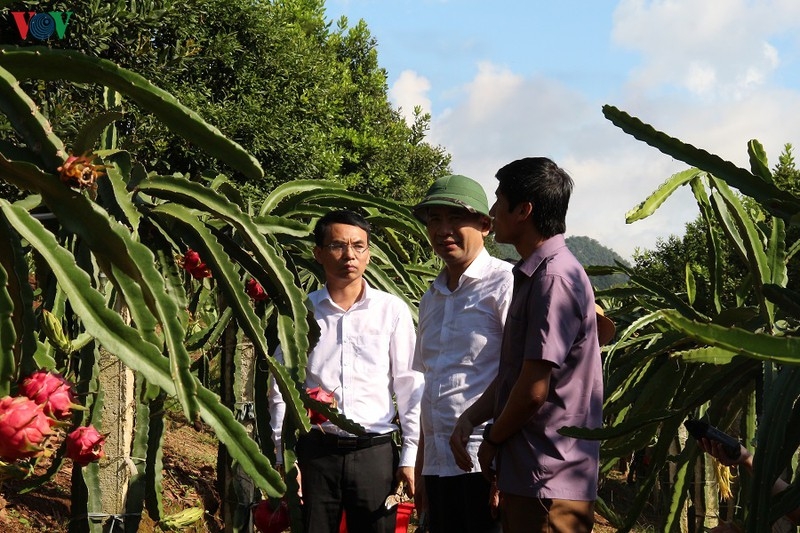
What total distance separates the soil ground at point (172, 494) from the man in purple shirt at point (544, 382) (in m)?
2.48

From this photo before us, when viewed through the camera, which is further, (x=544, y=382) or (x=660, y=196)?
(x=660, y=196)

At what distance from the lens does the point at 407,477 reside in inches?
143

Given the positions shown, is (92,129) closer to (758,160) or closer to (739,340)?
(739,340)

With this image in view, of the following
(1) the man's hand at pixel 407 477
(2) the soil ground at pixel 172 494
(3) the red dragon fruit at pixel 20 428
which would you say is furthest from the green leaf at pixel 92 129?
(2) the soil ground at pixel 172 494

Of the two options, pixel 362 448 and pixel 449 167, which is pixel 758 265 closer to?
pixel 362 448

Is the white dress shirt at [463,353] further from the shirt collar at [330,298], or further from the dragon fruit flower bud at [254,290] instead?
the dragon fruit flower bud at [254,290]

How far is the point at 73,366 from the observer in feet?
10.9

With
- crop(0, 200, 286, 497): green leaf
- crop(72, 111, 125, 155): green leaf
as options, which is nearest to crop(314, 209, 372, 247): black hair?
crop(72, 111, 125, 155): green leaf

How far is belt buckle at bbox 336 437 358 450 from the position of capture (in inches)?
141

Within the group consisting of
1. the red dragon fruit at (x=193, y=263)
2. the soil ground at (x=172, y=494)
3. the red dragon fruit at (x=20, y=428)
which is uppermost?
the red dragon fruit at (x=193, y=263)

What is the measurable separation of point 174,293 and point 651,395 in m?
1.81

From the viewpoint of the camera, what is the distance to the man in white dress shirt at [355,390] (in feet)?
11.8

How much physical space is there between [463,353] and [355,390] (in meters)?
0.68

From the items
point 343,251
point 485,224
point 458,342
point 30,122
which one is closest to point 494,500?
point 458,342
